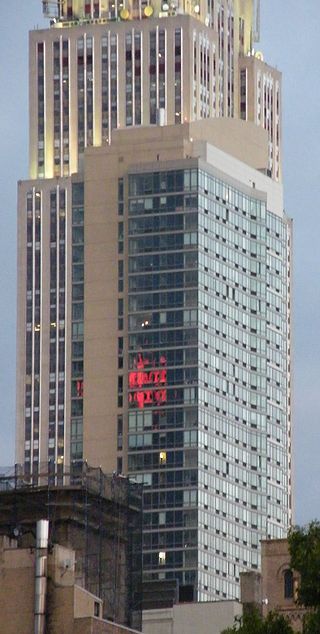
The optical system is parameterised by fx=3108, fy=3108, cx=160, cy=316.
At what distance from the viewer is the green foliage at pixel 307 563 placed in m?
109

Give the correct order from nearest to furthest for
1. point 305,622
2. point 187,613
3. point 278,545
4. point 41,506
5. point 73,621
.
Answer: point 305,622 → point 73,621 → point 278,545 → point 41,506 → point 187,613

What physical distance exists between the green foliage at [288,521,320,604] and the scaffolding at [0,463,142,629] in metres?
61.2

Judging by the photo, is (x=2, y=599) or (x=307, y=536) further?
(x=2, y=599)

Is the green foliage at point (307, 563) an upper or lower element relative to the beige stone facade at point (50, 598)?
lower

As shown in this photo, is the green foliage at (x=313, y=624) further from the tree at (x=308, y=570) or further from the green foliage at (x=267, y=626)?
the green foliage at (x=267, y=626)

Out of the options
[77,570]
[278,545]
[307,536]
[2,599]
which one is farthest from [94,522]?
[307,536]

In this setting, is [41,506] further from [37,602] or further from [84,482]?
[37,602]

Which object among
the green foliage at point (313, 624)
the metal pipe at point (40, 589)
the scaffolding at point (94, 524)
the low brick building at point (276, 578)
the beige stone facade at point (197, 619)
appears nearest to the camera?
the green foliage at point (313, 624)

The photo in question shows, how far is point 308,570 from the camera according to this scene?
10931cm

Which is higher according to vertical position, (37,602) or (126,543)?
(126,543)

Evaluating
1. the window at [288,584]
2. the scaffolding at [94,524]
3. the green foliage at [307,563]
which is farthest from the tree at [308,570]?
the scaffolding at [94,524]

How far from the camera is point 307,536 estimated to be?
364 ft

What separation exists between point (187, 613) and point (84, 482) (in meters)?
11.8

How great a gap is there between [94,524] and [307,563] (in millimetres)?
76446
